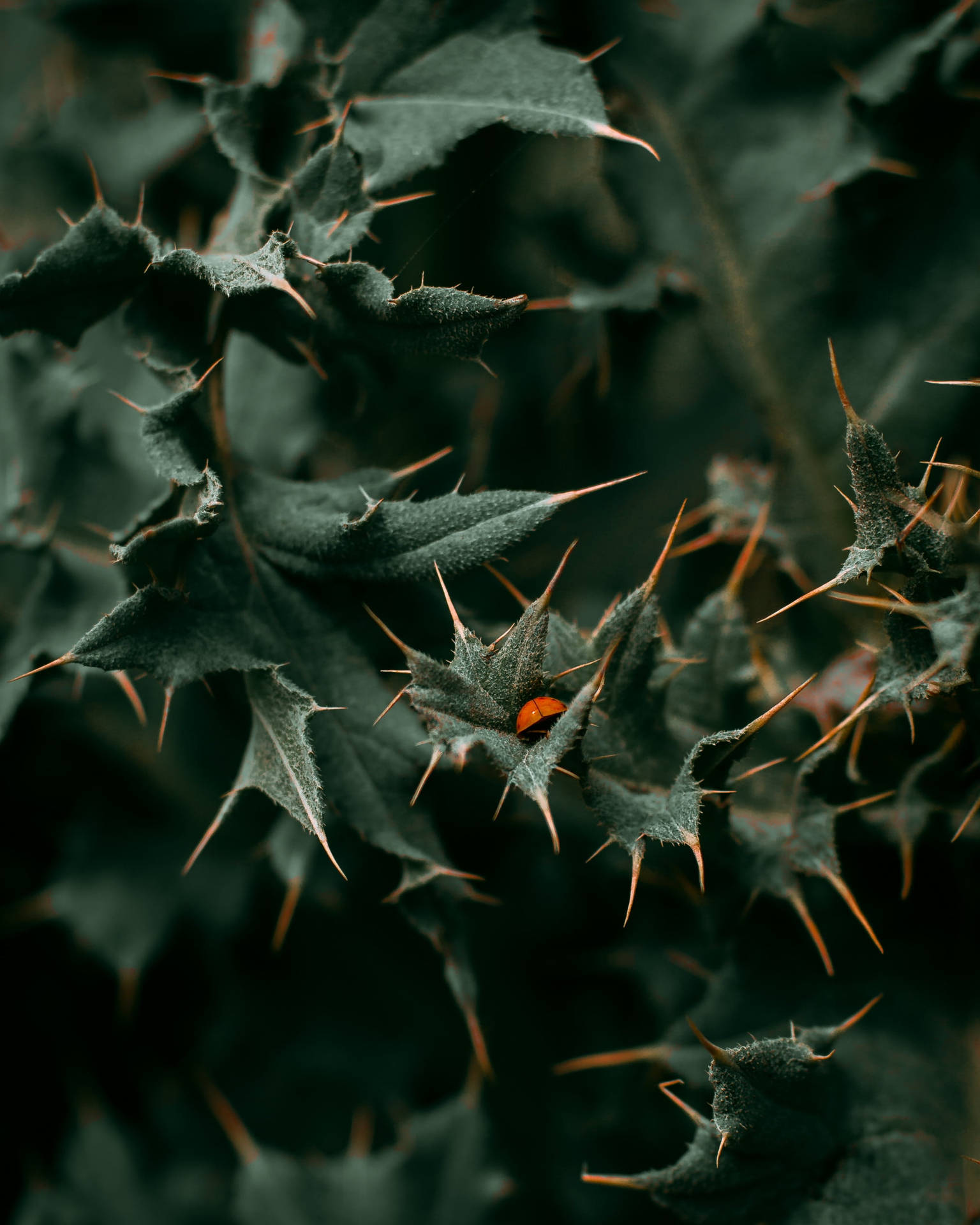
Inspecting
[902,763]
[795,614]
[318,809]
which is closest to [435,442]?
[795,614]

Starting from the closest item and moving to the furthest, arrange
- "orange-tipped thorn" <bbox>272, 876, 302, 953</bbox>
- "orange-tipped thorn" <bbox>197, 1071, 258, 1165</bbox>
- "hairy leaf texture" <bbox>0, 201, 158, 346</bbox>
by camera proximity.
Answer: "hairy leaf texture" <bbox>0, 201, 158, 346</bbox> < "orange-tipped thorn" <bbox>272, 876, 302, 953</bbox> < "orange-tipped thorn" <bbox>197, 1071, 258, 1165</bbox>

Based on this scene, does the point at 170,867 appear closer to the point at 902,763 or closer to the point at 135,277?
the point at 135,277

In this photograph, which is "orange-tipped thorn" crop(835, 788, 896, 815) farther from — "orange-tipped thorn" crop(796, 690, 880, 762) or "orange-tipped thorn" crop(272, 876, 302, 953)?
"orange-tipped thorn" crop(272, 876, 302, 953)

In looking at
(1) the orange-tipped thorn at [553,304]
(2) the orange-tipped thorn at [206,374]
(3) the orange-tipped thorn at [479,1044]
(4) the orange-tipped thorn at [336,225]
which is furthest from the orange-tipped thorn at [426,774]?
(1) the orange-tipped thorn at [553,304]

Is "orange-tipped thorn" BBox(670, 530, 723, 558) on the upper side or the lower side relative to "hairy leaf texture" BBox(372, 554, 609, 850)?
lower

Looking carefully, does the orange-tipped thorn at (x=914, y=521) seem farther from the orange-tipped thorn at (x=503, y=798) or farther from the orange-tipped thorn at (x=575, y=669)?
the orange-tipped thorn at (x=503, y=798)

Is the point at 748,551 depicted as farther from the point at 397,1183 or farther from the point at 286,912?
the point at 397,1183

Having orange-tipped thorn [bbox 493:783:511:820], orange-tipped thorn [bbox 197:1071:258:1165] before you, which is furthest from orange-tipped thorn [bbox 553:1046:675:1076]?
orange-tipped thorn [bbox 197:1071:258:1165]
